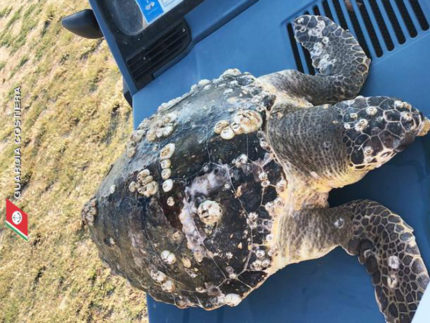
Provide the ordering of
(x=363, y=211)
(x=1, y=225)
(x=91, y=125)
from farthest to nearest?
(x=1, y=225) → (x=91, y=125) → (x=363, y=211)

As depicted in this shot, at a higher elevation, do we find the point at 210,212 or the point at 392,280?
the point at 210,212

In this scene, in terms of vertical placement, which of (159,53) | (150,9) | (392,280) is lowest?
(392,280)

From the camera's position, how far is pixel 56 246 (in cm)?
334

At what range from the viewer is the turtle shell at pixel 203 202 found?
A: 116cm

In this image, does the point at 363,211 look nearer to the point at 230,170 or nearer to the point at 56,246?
the point at 230,170

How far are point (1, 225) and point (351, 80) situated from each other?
376cm

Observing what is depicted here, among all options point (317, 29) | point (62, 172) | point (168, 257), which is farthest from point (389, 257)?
point (62, 172)

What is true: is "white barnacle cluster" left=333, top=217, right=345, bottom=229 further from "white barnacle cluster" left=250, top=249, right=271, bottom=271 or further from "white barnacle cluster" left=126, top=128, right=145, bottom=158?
"white barnacle cluster" left=126, top=128, right=145, bottom=158

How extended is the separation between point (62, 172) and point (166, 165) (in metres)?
2.75

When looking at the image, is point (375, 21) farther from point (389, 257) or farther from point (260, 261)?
point (260, 261)

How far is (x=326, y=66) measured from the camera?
57.5 inches

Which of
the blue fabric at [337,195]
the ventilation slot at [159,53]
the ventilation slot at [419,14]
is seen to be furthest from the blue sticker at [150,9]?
the ventilation slot at [419,14]

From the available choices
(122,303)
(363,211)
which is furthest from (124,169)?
(122,303)

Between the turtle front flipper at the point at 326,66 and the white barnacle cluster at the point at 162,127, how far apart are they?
366 millimetres
